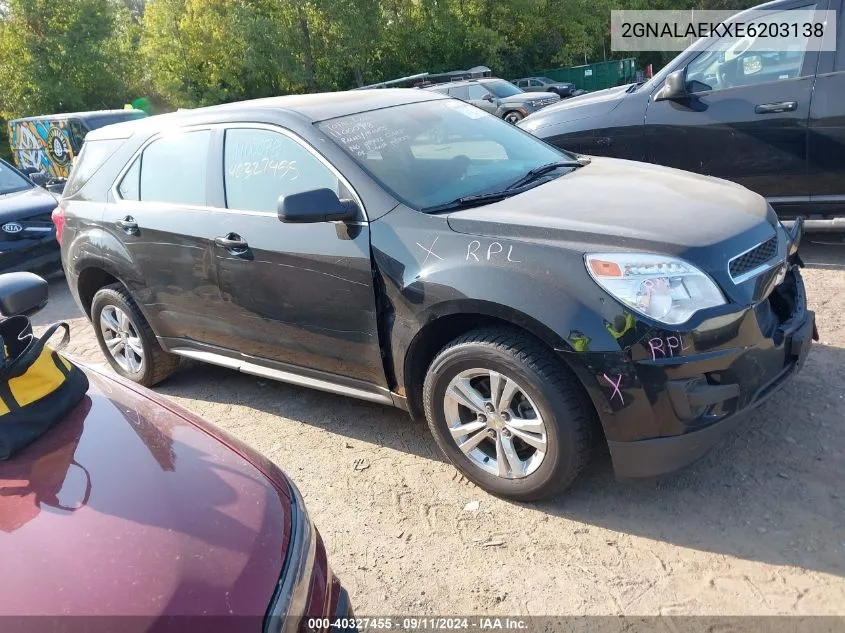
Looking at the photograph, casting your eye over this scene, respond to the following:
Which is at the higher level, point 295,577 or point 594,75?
point 295,577

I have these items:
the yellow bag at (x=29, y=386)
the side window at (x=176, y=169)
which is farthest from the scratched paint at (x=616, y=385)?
the side window at (x=176, y=169)

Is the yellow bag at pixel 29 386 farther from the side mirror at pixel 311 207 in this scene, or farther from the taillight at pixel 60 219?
the taillight at pixel 60 219

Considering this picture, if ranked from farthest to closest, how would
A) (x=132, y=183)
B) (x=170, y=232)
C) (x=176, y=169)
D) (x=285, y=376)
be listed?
(x=132, y=183) → (x=176, y=169) → (x=170, y=232) → (x=285, y=376)

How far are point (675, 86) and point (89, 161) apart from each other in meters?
4.38

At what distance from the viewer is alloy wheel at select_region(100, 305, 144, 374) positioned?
4832 millimetres

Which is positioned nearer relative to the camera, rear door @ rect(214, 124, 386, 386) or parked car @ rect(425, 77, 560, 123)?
rear door @ rect(214, 124, 386, 386)

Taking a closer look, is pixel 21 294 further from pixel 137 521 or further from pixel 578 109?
pixel 578 109

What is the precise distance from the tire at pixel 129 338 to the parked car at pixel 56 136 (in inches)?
395

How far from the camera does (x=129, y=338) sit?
4887 millimetres

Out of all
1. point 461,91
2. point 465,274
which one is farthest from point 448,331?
point 461,91

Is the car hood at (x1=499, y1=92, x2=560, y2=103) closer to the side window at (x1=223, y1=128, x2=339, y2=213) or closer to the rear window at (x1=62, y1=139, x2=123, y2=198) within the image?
the rear window at (x1=62, y1=139, x2=123, y2=198)

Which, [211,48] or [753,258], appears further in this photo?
[211,48]

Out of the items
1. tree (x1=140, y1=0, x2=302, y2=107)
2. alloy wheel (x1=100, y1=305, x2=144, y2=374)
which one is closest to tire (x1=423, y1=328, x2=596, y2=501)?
alloy wheel (x1=100, y1=305, x2=144, y2=374)

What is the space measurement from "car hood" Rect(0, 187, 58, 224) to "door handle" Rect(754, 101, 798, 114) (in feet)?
24.1
